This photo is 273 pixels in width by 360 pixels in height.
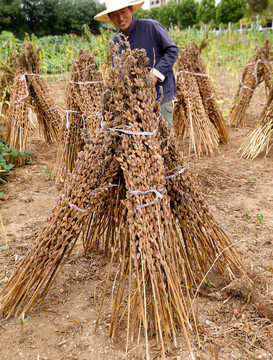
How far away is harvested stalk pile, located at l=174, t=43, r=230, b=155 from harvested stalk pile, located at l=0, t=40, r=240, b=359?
89.9 inches

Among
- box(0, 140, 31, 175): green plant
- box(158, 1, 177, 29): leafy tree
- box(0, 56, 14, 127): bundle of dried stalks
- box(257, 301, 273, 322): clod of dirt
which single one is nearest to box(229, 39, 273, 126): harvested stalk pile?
box(0, 140, 31, 175): green plant

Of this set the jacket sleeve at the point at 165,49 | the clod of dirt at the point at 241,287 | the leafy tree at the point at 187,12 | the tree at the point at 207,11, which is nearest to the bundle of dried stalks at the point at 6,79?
the jacket sleeve at the point at 165,49

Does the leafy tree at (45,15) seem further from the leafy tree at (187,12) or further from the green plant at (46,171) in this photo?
the green plant at (46,171)

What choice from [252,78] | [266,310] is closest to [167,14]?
[252,78]

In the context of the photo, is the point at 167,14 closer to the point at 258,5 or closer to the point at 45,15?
the point at 258,5

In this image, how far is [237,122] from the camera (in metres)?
5.23

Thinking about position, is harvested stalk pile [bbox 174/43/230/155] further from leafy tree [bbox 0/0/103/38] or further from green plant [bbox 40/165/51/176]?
leafy tree [bbox 0/0/103/38]

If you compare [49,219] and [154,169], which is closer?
[154,169]

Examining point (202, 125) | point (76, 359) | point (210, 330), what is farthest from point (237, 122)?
point (76, 359)

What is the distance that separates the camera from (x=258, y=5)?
2258 centimetres

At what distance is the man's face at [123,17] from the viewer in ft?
8.11

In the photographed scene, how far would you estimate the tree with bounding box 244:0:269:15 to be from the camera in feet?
72.4

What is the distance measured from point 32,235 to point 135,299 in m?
1.29

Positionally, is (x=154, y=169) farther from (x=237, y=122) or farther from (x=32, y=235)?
(x=237, y=122)
